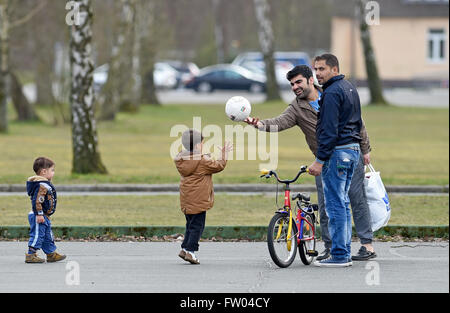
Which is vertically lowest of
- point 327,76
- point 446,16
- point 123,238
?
point 123,238

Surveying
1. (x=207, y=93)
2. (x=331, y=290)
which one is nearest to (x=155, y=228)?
(x=331, y=290)

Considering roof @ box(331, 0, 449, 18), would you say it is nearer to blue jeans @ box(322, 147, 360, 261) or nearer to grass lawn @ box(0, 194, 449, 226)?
grass lawn @ box(0, 194, 449, 226)

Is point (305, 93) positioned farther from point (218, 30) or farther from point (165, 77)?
point (218, 30)

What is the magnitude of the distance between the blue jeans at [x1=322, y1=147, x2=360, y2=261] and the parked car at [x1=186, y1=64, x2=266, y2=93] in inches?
1887

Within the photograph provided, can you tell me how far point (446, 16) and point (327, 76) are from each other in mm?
56538

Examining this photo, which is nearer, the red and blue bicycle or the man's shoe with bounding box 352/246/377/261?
the red and blue bicycle

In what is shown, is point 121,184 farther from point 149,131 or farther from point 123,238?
point 149,131

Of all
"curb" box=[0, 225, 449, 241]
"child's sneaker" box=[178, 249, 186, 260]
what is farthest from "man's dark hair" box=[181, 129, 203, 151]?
"curb" box=[0, 225, 449, 241]

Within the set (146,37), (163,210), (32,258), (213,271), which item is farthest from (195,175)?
(146,37)

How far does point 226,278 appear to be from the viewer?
908 centimetres

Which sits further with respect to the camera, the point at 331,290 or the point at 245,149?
the point at 245,149

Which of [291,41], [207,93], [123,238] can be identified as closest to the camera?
[123,238]

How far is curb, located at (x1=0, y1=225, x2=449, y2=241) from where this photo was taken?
459 inches

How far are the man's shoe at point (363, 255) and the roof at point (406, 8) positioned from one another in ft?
175
